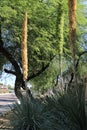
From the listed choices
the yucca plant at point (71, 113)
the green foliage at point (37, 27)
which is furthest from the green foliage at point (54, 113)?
the green foliage at point (37, 27)

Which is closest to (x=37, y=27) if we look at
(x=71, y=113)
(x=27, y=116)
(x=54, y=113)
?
(x=27, y=116)

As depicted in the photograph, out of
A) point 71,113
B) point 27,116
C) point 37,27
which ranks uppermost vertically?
point 37,27

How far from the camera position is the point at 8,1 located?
22.0 metres

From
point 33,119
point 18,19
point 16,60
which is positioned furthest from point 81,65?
point 33,119

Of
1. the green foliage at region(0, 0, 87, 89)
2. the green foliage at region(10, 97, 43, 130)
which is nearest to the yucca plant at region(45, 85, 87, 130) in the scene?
the green foliage at region(10, 97, 43, 130)

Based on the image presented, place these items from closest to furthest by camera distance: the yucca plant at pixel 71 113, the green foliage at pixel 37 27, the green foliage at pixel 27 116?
the yucca plant at pixel 71 113
the green foliage at pixel 27 116
the green foliage at pixel 37 27

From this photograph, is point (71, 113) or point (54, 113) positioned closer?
point (71, 113)

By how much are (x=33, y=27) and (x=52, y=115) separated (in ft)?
44.6

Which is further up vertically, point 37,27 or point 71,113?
point 37,27

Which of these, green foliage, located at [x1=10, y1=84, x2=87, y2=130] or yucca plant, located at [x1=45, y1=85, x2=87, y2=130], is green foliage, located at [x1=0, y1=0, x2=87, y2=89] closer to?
green foliage, located at [x1=10, y1=84, x2=87, y2=130]

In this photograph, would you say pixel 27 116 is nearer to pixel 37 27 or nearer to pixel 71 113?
pixel 71 113

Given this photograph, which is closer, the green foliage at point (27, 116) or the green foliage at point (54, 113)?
the green foliage at point (54, 113)

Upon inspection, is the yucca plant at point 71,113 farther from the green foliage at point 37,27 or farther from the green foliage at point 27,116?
the green foliage at point 37,27

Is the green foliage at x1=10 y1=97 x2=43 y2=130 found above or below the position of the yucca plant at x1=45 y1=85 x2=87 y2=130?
below
